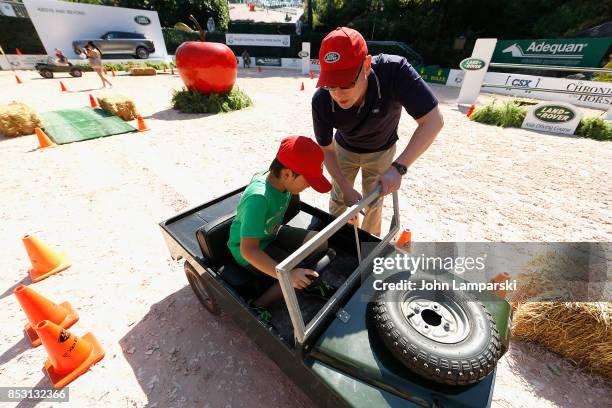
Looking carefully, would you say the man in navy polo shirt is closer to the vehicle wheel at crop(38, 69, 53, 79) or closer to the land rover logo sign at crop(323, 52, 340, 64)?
the land rover logo sign at crop(323, 52, 340, 64)

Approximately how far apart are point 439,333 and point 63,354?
2804mm

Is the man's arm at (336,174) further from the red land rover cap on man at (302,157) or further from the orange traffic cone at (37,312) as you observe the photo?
the orange traffic cone at (37,312)

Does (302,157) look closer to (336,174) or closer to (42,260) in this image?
(336,174)

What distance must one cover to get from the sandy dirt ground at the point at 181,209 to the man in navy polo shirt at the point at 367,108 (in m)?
1.65

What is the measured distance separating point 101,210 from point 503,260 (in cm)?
580

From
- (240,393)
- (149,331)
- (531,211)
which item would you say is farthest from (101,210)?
(531,211)

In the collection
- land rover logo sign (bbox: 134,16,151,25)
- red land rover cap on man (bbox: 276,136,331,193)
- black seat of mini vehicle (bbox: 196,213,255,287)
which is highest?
land rover logo sign (bbox: 134,16,151,25)

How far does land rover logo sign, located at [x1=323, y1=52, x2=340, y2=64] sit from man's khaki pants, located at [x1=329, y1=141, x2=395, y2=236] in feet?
3.75

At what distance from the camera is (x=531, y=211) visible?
4.30 m

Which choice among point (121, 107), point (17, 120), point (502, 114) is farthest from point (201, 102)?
point (502, 114)

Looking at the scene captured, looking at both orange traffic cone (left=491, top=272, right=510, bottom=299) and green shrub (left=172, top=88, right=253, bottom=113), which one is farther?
green shrub (left=172, top=88, right=253, bottom=113)

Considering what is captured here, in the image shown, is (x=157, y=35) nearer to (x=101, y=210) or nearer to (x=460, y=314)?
(x=101, y=210)

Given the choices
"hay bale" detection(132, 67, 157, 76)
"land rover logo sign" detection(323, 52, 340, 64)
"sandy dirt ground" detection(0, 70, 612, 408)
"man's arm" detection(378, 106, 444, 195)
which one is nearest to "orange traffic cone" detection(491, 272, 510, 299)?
"sandy dirt ground" detection(0, 70, 612, 408)

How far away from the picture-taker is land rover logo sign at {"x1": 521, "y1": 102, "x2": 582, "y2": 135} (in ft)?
25.4
